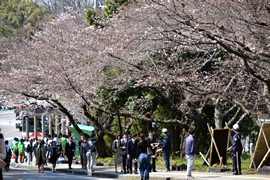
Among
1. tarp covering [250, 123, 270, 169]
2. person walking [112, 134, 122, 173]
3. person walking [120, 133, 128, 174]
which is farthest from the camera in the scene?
person walking [112, 134, 122, 173]

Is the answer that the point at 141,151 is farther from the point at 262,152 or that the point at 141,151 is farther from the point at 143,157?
the point at 262,152

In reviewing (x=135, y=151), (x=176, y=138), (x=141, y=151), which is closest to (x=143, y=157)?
(x=141, y=151)

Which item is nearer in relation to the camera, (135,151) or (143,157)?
(143,157)

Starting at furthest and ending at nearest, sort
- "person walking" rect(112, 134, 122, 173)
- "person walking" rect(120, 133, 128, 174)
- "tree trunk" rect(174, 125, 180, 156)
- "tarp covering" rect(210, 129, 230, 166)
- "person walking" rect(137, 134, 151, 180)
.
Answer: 1. "tree trunk" rect(174, 125, 180, 156)
2. "person walking" rect(112, 134, 122, 173)
3. "person walking" rect(120, 133, 128, 174)
4. "tarp covering" rect(210, 129, 230, 166)
5. "person walking" rect(137, 134, 151, 180)

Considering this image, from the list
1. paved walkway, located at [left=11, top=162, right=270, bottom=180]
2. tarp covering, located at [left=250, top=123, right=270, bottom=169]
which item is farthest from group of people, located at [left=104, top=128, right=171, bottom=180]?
tarp covering, located at [left=250, top=123, right=270, bottom=169]

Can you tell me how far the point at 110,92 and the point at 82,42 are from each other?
3.05 metres

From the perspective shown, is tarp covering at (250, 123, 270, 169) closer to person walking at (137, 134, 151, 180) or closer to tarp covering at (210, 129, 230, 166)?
tarp covering at (210, 129, 230, 166)

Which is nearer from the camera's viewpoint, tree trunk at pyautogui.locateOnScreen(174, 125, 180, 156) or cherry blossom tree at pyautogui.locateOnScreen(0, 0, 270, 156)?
cherry blossom tree at pyautogui.locateOnScreen(0, 0, 270, 156)

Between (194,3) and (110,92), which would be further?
(110,92)

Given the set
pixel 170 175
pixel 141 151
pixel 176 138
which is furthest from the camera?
pixel 176 138

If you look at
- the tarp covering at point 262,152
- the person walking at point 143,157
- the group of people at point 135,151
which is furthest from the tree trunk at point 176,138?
the person walking at point 143,157

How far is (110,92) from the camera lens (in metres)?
19.2

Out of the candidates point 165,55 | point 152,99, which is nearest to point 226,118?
point 152,99

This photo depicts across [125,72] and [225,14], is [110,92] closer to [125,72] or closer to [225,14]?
[125,72]
